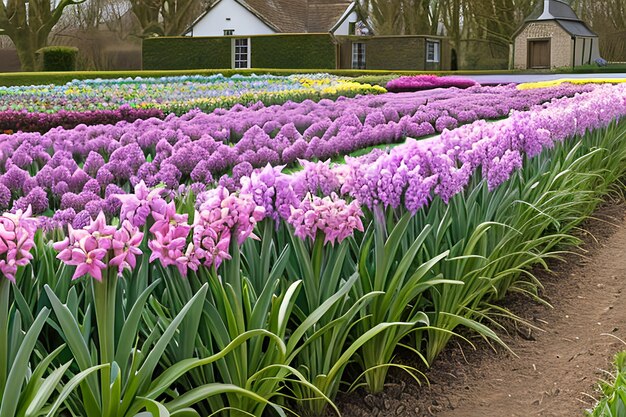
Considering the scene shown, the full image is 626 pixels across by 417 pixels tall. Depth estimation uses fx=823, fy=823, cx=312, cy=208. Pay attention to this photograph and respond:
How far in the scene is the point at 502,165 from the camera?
166 inches

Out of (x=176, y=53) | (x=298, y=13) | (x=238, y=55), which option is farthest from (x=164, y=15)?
(x=176, y=53)

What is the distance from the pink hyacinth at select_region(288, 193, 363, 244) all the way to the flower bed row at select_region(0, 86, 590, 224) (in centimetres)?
110

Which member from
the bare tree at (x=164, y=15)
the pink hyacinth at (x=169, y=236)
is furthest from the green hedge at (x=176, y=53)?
the pink hyacinth at (x=169, y=236)

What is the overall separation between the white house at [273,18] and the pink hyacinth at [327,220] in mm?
35791

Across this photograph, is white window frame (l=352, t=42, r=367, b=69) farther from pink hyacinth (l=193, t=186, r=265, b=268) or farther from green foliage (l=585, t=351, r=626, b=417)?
pink hyacinth (l=193, t=186, r=265, b=268)

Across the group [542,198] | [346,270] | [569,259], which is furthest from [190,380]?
[569,259]

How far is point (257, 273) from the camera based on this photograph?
291cm

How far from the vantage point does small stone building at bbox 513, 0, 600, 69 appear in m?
35.8

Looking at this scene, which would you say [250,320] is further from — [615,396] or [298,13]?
[298,13]

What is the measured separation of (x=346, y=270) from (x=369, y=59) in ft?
110

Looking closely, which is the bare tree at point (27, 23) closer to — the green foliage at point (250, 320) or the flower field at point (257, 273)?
the flower field at point (257, 273)

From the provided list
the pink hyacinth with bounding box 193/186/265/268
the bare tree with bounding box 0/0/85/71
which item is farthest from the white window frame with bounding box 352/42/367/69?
the pink hyacinth with bounding box 193/186/265/268

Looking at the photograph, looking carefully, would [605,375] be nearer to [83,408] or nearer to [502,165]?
[502,165]

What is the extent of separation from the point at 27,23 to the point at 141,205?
34152mm
